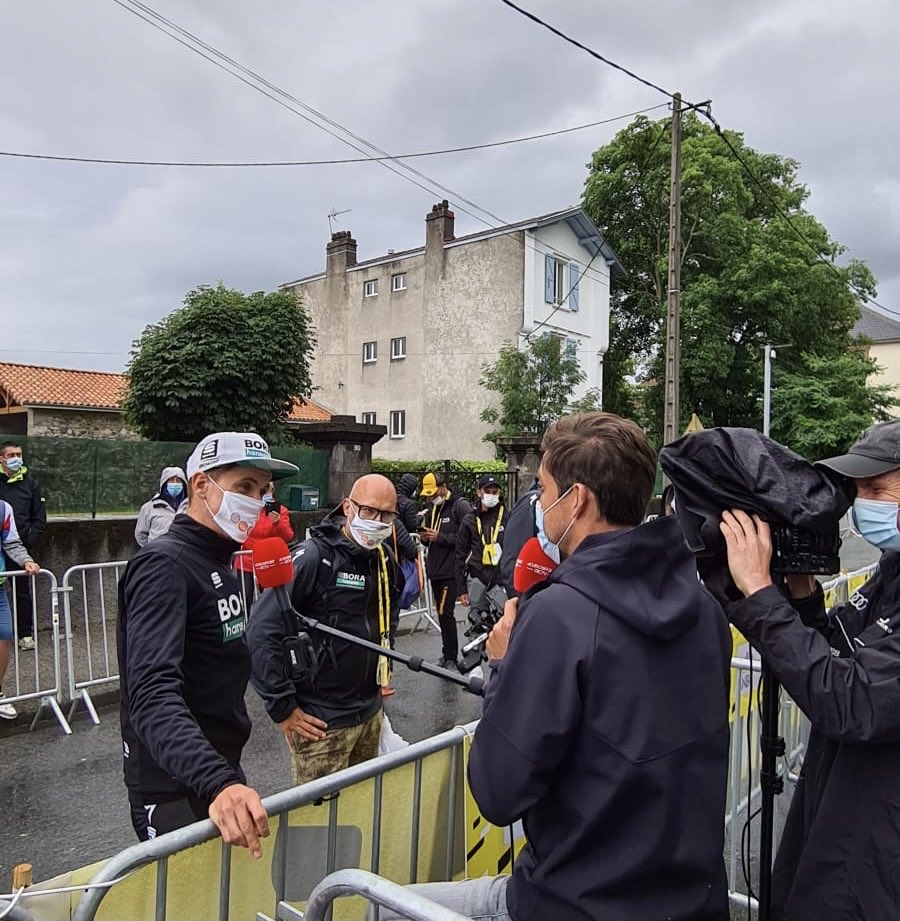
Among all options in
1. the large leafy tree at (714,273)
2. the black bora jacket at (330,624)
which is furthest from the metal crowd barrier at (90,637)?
the large leafy tree at (714,273)

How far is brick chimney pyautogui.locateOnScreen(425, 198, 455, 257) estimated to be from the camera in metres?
29.3

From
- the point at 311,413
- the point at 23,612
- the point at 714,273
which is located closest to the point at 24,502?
the point at 23,612

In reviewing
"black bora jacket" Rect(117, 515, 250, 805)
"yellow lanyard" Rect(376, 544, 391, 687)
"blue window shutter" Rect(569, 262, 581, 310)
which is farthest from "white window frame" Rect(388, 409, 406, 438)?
"black bora jacket" Rect(117, 515, 250, 805)

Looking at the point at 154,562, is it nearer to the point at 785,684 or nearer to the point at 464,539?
the point at 785,684

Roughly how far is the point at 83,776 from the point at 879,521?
468cm

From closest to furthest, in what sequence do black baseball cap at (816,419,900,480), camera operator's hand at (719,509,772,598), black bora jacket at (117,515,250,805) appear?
camera operator's hand at (719,509,772,598) < black bora jacket at (117,515,250,805) < black baseball cap at (816,419,900,480)

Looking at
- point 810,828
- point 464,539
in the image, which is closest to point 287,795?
→ point 810,828

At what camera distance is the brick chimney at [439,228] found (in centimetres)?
2934

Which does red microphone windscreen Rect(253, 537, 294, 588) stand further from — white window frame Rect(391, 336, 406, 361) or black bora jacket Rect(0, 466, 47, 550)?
white window frame Rect(391, 336, 406, 361)

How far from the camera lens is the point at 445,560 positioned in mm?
7805

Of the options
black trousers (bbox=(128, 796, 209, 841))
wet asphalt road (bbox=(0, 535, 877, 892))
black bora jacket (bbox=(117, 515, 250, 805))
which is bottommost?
wet asphalt road (bbox=(0, 535, 877, 892))

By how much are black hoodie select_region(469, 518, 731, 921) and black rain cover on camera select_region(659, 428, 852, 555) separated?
416 millimetres

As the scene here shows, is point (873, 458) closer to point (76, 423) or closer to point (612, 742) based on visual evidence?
point (612, 742)

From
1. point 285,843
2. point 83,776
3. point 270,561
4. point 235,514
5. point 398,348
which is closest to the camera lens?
point 285,843
